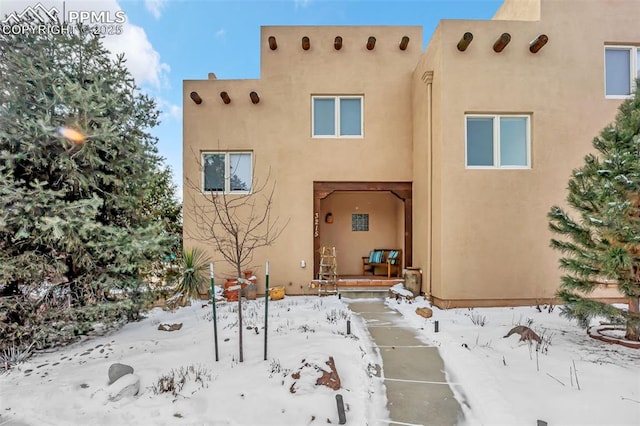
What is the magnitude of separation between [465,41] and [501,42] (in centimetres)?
81

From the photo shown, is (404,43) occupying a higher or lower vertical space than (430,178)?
higher

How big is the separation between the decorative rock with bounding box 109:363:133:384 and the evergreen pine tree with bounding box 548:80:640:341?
648 cm

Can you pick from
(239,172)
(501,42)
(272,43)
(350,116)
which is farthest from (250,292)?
Result: (501,42)

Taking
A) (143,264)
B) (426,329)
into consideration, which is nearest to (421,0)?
(426,329)

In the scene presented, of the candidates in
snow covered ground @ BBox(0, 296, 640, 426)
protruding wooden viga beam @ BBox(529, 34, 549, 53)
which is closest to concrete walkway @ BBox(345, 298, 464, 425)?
snow covered ground @ BBox(0, 296, 640, 426)

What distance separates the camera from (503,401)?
3533 mm

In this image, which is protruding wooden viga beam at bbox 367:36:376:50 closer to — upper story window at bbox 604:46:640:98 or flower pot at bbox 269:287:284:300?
upper story window at bbox 604:46:640:98

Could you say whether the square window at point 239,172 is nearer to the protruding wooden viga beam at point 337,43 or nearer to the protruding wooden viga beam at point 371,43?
the protruding wooden viga beam at point 337,43

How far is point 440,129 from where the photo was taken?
286 inches

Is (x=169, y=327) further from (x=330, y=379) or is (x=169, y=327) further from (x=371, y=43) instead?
(x=371, y=43)

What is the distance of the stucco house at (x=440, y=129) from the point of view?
7227mm

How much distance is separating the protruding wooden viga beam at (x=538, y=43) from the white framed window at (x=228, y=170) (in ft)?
24.0

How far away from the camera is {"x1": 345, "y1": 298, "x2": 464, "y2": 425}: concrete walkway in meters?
3.40

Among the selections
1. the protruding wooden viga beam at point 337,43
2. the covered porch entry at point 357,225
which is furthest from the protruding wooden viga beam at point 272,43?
the covered porch entry at point 357,225
